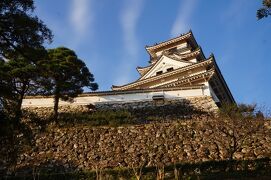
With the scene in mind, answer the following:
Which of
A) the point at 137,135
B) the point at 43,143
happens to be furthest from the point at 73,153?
the point at 137,135

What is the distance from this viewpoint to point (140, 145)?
1959 centimetres

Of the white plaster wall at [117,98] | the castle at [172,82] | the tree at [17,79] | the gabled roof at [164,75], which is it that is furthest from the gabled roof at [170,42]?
the tree at [17,79]

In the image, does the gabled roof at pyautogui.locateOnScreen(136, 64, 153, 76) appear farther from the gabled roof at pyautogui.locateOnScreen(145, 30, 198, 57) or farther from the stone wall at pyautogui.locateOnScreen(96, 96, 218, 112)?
the stone wall at pyautogui.locateOnScreen(96, 96, 218, 112)

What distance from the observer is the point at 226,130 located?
1998 centimetres

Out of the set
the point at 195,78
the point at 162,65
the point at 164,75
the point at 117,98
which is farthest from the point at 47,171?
the point at 162,65

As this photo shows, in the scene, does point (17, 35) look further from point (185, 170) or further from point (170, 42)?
point (170, 42)

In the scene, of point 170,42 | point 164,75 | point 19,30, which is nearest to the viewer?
point 19,30

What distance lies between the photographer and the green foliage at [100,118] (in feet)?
73.0

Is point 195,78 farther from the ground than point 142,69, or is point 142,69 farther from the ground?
point 142,69

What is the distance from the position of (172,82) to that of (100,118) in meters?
8.38

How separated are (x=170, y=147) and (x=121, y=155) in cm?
235

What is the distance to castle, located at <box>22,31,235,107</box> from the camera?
26266mm

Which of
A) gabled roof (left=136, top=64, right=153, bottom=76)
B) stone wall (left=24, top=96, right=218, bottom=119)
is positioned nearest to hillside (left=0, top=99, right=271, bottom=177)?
stone wall (left=24, top=96, right=218, bottom=119)

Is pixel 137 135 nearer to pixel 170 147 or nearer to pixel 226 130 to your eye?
pixel 170 147
